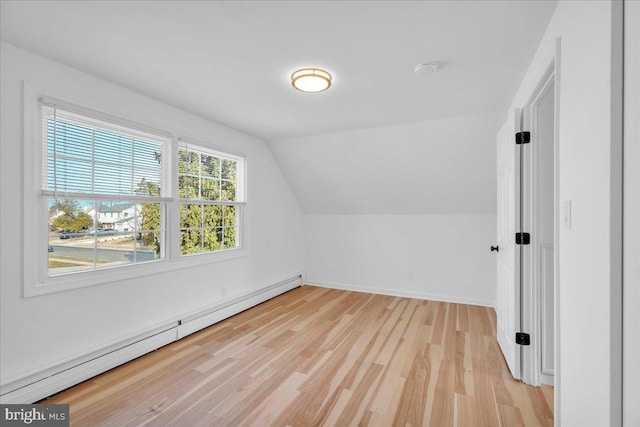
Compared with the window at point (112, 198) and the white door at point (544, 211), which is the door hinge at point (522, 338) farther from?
the window at point (112, 198)

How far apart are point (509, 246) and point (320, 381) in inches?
73.9

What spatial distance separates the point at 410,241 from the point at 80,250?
13.2 feet

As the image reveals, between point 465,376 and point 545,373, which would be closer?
point 545,373

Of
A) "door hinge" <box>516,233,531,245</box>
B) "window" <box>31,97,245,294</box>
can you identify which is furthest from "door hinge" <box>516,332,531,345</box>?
"window" <box>31,97,245,294</box>

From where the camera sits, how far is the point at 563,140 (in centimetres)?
140

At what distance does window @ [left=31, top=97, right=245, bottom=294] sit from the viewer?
214 cm

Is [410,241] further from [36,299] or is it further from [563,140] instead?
[36,299]

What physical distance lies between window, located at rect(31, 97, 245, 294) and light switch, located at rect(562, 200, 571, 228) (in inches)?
123

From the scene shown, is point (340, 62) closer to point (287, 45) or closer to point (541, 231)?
point (287, 45)

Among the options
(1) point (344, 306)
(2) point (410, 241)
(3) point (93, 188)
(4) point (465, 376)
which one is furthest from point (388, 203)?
(3) point (93, 188)

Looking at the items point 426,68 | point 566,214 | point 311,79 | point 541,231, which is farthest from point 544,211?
point 311,79

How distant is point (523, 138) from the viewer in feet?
7.27

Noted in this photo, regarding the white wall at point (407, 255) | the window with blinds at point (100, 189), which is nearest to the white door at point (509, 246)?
the white wall at point (407, 255)

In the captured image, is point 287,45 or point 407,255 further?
point 407,255
